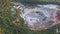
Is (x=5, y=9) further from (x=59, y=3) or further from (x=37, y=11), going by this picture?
(x=59, y=3)

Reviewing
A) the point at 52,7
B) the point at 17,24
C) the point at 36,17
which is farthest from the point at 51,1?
the point at 17,24

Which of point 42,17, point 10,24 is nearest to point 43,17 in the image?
point 42,17

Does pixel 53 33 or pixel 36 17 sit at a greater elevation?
pixel 36 17

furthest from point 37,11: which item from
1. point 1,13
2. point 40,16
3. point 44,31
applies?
point 1,13

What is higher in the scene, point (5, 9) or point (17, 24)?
point (5, 9)

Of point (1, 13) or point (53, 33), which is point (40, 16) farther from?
point (1, 13)

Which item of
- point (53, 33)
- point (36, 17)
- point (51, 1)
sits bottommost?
point (53, 33)

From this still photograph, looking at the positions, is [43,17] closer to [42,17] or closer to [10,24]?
[42,17]

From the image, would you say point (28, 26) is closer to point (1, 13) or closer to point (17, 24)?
point (17, 24)
